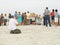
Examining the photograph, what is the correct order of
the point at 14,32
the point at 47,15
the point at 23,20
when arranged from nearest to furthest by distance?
the point at 14,32 → the point at 47,15 → the point at 23,20

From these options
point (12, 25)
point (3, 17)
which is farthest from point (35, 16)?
point (12, 25)

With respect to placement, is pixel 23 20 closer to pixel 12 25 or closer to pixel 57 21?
pixel 57 21

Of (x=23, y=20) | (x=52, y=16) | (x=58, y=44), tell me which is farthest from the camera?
(x=23, y=20)

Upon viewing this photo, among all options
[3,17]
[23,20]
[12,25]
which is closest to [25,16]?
[23,20]

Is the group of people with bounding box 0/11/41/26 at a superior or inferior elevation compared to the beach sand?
superior

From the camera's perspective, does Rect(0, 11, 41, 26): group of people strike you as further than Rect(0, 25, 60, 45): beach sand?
Yes

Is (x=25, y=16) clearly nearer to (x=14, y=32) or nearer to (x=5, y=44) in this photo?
(x=14, y=32)

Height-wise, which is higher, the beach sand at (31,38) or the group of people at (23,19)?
the group of people at (23,19)

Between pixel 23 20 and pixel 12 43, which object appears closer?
pixel 12 43

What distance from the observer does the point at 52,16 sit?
24750mm

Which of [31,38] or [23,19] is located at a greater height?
[23,19]

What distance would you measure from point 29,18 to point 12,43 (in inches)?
590

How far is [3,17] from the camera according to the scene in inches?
1081

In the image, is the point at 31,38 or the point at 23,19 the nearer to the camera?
the point at 31,38
